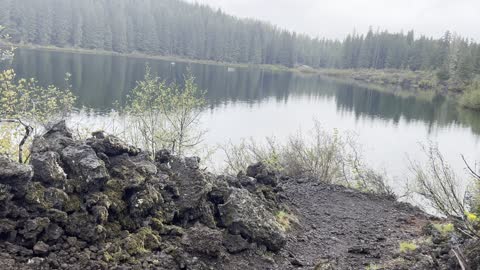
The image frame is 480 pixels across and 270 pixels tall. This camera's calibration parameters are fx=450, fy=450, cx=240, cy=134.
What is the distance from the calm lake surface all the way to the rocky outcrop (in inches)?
720

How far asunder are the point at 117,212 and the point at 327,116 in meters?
Answer: 45.6

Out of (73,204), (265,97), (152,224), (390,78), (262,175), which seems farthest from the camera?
(390,78)

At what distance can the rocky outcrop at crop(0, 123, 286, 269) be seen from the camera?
781cm

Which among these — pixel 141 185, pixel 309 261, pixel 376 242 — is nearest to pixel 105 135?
pixel 141 185

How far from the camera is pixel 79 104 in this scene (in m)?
40.5

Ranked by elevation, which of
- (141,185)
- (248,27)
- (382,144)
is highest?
(248,27)

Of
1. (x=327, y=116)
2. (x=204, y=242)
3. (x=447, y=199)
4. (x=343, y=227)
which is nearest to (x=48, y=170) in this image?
(x=204, y=242)

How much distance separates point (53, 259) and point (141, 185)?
2851mm

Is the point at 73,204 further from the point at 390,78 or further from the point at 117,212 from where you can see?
the point at 390,78

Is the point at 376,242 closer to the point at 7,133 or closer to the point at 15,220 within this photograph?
the point at 15,220

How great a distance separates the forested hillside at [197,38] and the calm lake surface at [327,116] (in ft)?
126

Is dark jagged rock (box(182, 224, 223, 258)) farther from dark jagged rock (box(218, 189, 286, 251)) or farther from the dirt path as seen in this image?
the dirt path

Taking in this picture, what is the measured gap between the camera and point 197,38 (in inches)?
6043

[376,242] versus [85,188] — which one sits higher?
[85,188]
